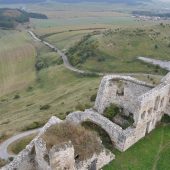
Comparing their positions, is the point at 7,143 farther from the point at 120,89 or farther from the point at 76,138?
the point at 76,138

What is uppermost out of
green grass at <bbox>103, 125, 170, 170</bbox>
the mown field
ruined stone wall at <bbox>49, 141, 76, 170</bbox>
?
ruined stone wall at <bbox>49, 141, 76, 170</bbox>

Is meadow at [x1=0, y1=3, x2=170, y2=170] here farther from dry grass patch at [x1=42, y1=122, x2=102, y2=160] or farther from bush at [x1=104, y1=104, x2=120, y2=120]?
bush at [x1=104, y1=104, x2=120, y2=120]

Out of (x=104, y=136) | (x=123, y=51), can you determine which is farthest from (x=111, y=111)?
(x=123, y=51)

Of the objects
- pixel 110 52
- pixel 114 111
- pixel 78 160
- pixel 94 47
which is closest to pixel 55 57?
pixel 94 47

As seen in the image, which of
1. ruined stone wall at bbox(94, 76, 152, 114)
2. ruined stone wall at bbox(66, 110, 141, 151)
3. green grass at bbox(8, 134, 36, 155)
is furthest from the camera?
green grass at bbox(8, 134, 36, 155)

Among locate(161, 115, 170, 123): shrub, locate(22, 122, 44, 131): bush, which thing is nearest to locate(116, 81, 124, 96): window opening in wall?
locate(161, 115, 170, 123): shrub

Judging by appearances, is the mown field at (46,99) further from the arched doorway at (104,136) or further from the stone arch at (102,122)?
the arched doorway at (104,136)

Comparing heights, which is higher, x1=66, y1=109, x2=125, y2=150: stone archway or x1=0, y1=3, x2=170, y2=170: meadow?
x1=66, y1=109, x2=125, y2=150: stone archway
